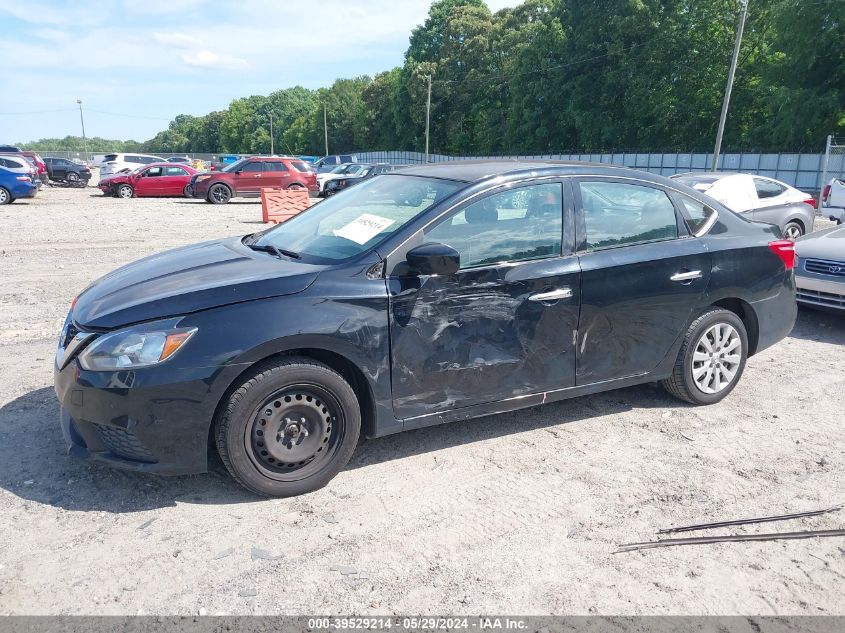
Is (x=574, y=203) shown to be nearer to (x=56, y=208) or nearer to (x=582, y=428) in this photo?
(x=582, y=428)

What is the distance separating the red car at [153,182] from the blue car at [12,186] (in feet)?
16.7

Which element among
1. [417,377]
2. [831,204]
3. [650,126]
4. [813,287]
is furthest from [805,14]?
[417,377]

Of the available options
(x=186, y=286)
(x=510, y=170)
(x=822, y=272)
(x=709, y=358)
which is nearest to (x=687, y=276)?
(x=709, y=358)

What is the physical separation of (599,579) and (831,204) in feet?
56.7

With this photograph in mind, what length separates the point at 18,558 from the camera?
119 inches

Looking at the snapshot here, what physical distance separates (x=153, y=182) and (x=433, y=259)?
2479 centimetres

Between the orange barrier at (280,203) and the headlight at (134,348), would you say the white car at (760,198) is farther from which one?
the headlight at (134,348)

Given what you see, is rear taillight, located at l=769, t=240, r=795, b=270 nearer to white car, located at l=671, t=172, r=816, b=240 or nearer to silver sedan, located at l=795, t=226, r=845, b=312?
silver sedan, located at l=795, t=226, r=845, b=312

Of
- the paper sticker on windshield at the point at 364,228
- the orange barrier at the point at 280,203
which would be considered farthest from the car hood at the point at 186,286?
the orange barrier at the point at 280,203

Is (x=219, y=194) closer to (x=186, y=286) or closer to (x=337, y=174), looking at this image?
(x=337, y=174)

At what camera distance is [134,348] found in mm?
3301

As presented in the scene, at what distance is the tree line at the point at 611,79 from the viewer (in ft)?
118

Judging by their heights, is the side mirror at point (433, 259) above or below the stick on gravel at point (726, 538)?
above

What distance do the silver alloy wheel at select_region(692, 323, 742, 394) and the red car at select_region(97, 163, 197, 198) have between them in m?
24.0
